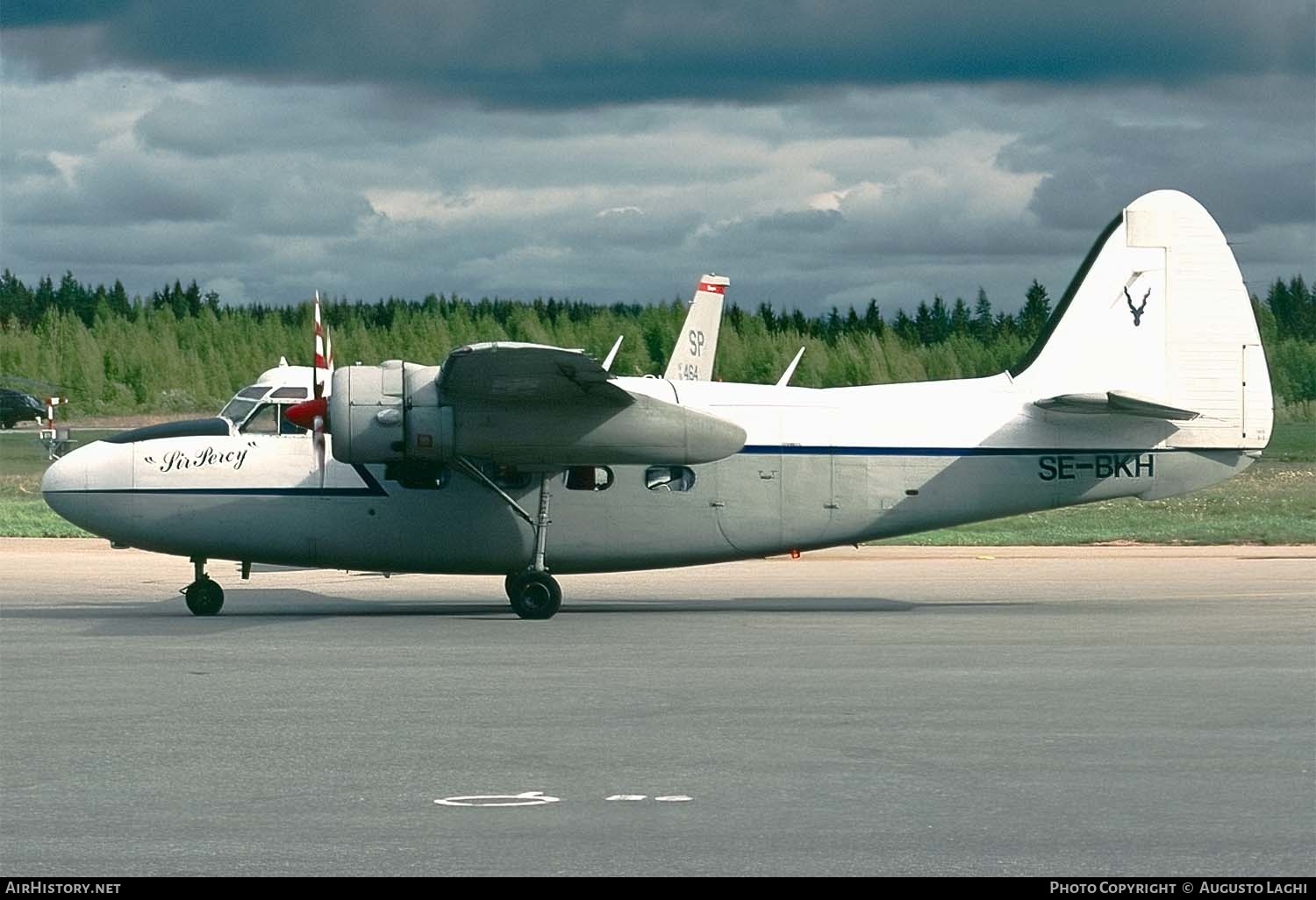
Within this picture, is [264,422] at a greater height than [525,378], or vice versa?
[525,378]

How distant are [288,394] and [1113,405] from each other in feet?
36.5

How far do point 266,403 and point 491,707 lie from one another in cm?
1014

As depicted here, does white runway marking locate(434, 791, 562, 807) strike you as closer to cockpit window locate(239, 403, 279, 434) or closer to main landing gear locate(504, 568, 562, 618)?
main landing gear locate(504, 568, 562, 618)

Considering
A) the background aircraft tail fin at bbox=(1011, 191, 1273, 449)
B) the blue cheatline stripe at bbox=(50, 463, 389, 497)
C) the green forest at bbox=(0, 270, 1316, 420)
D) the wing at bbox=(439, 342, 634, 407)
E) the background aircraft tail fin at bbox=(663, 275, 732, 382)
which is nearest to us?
the wing at bbox=(439, 342, 634, 407)

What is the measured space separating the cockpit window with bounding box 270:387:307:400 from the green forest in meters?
50.9

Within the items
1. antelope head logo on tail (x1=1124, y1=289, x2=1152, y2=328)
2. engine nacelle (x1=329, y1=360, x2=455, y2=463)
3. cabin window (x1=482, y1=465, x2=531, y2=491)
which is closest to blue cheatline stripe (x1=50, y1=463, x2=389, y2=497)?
engine nacelle (x1=329, y1=360, x2=455, y2=463)

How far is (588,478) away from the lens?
22578 mm

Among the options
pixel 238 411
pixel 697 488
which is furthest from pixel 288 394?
pixel 697 488

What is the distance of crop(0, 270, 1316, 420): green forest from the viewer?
80.8 m

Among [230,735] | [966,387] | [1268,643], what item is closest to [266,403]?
[966,387]

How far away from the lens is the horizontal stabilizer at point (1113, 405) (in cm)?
2238

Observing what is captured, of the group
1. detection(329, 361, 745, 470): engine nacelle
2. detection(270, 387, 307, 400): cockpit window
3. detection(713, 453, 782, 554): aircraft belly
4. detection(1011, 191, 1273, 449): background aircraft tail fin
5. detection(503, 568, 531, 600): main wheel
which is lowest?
detection(503, 568, 531, 600): main wheel

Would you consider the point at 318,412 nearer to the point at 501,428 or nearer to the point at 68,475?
the point at 501,428
